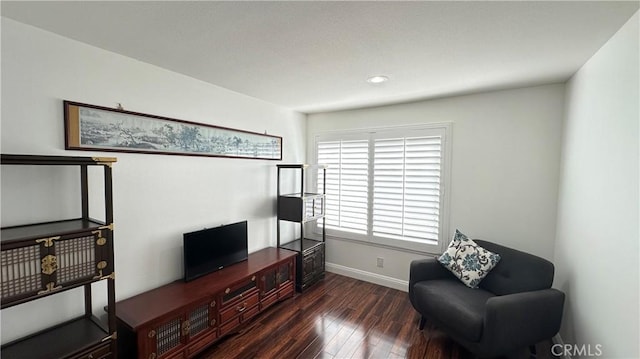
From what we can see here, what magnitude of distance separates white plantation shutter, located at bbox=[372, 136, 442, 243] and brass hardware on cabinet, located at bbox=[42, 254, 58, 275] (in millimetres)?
3022

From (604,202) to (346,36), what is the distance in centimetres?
192

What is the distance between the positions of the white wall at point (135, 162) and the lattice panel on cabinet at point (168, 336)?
0.44 metres

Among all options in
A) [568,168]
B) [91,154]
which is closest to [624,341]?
[568,168]

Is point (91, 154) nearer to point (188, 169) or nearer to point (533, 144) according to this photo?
point (188, 169)

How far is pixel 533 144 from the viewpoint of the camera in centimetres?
268

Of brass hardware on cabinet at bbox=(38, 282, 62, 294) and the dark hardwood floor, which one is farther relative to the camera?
the dark hardwood floor

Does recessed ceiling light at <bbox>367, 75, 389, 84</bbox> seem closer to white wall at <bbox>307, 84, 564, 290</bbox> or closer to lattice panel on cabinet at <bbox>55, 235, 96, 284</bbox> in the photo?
white wall at <bbox>307, 84, 564, 290</bbox>

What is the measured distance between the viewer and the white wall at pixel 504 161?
263cm

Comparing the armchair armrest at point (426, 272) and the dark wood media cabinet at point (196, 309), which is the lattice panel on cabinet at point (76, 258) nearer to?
the dark wood media cabinet at point (196, 309)

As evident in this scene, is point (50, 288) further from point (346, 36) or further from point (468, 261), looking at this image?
point (468, 261)

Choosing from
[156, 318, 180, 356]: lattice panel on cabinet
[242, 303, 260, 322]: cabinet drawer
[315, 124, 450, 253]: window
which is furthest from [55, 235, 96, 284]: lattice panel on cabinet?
[315, 124, 450, 253]: window

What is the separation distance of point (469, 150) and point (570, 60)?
1.15 m

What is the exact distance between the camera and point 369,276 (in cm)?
369

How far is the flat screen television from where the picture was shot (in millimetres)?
2424
